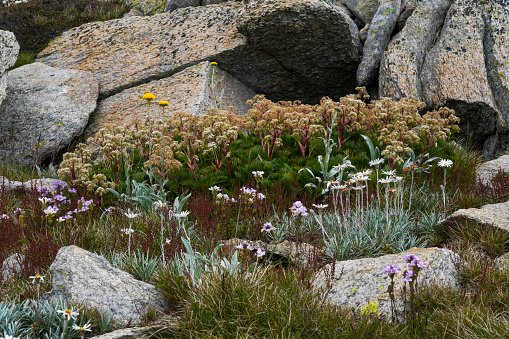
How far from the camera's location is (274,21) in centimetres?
860

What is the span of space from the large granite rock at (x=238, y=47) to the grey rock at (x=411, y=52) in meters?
0.90

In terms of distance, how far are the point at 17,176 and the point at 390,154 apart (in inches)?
220

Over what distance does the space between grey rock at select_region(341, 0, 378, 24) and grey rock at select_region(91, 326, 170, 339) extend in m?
8.31

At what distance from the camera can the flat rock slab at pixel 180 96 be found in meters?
8.63

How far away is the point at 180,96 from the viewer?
8.85 metres

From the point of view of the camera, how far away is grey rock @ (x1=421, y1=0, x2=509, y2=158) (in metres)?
7.99

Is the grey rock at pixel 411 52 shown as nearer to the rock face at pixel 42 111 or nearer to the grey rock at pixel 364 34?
the grey rock at pixel 364 34

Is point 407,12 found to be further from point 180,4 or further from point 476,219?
point 476,219

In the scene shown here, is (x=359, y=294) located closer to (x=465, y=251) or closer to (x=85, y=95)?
(x=465, y=251)

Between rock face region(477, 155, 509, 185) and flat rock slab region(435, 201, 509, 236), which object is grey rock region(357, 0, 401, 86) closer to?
rock face region(477, 155, 509, 185)

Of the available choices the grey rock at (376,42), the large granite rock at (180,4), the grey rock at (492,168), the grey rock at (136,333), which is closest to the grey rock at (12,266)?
the grey rock at (136,333)

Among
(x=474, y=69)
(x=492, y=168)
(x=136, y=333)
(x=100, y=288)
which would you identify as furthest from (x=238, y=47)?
(x=136, y=333)

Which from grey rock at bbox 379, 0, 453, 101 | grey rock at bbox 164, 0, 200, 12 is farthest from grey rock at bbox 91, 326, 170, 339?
grey rock at bbox 164, 0, 200, 12

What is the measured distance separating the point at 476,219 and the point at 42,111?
7.48 m
